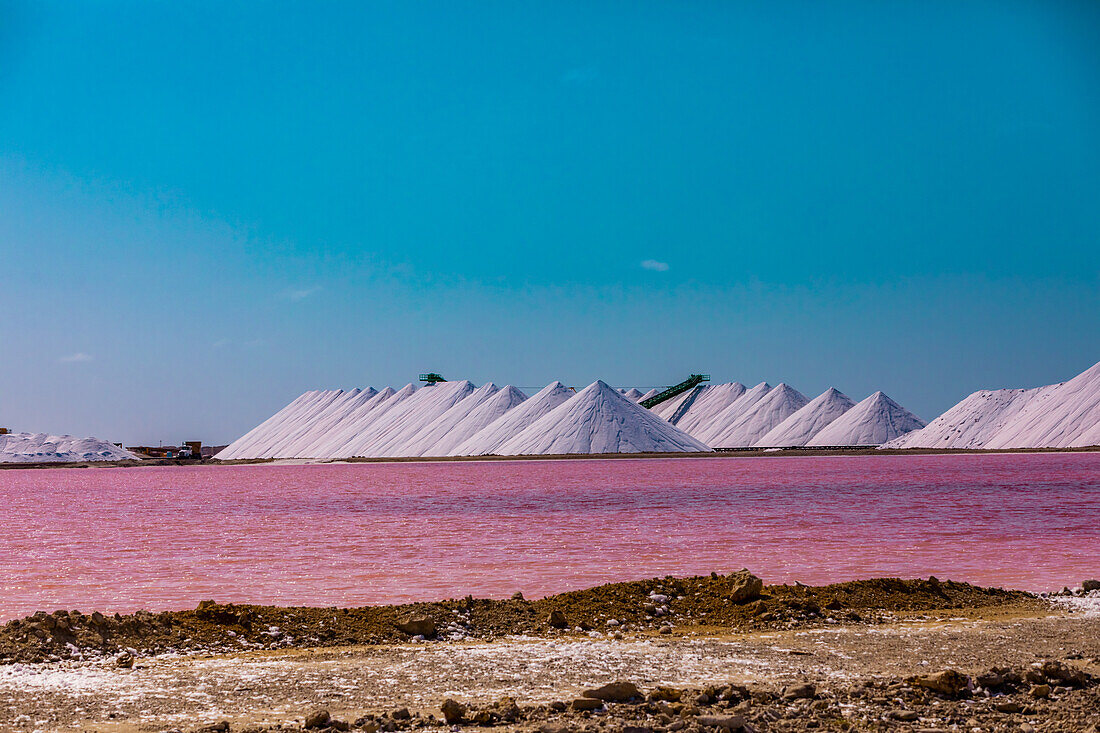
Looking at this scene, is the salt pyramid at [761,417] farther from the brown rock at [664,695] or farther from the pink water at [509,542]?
the brown rock at [664,695]

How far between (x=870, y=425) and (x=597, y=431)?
115ft

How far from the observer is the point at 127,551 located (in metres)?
14.5

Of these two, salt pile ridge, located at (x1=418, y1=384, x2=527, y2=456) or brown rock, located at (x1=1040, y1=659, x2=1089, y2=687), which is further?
salt pile ridge, located at (x1=418, y1=384, x2=527, y2=456)

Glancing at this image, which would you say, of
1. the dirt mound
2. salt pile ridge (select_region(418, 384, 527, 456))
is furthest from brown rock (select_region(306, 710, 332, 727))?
salt pile ridge (select_region(418, 384, 527, 456))

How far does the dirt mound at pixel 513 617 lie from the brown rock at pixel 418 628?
0.4 inches

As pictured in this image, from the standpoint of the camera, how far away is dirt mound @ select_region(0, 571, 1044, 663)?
6855 millimetres

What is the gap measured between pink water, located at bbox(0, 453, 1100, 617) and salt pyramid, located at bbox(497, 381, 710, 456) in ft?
124

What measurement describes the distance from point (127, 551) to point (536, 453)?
53.5 m

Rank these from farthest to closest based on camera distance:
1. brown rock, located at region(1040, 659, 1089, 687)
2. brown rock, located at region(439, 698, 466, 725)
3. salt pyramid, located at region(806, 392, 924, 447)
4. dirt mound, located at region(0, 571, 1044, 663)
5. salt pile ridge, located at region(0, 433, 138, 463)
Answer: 1. salt pyramid, located at region(806, 392, 924, 447)
2. salt pile ridge, located at region(0, 433, 138, 463)
3. dirt mound, located at region(0, 571, 1044, 663)
4. brown rock, located at region(1040, 659, 1089, 687)
5. brown rock, located at region(439, 698, 466, 725)

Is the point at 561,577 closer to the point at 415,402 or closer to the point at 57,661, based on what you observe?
the point at 57,661

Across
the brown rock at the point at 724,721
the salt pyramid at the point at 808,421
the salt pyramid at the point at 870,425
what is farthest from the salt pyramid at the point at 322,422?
the brown rock at the point at 724,721

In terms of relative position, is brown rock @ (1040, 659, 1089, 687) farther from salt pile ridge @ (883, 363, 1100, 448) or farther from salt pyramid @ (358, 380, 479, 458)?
salt pyramid @ (358, 380, 479, 458)

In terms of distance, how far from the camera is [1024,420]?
7494 cm

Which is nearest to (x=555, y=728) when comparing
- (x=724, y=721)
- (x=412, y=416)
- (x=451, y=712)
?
(x=451, y=712)
